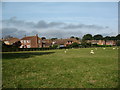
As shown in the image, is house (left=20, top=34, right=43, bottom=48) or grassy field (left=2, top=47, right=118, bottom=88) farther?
house (left=20, top=34, right=43, bottom=48)

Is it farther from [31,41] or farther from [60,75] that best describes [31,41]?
[60,75]

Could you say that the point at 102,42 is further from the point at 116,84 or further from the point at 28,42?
the point at 116,84

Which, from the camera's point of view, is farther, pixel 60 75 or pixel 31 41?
pixel 31 41

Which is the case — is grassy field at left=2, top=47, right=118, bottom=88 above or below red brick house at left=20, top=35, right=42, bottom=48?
below

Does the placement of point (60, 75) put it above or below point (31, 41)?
below

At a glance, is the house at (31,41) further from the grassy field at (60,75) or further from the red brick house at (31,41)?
the grassy field at (60,75)

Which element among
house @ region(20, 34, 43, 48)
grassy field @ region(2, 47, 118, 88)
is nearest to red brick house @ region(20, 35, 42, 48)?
house @ region(20, 34, 43, 48)

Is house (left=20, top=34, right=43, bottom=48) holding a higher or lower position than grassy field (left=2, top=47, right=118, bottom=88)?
higher

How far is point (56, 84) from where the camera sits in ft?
22.0

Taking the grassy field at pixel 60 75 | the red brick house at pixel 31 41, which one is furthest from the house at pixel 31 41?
the grassy field at pixel 60 75

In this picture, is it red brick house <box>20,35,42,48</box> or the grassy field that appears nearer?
the grassy field

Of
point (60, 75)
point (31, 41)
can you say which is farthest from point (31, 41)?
point (60, 75)

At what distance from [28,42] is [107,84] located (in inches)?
3644

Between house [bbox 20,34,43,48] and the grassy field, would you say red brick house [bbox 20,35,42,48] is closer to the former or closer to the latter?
house [bbox 20,34,43,48]
